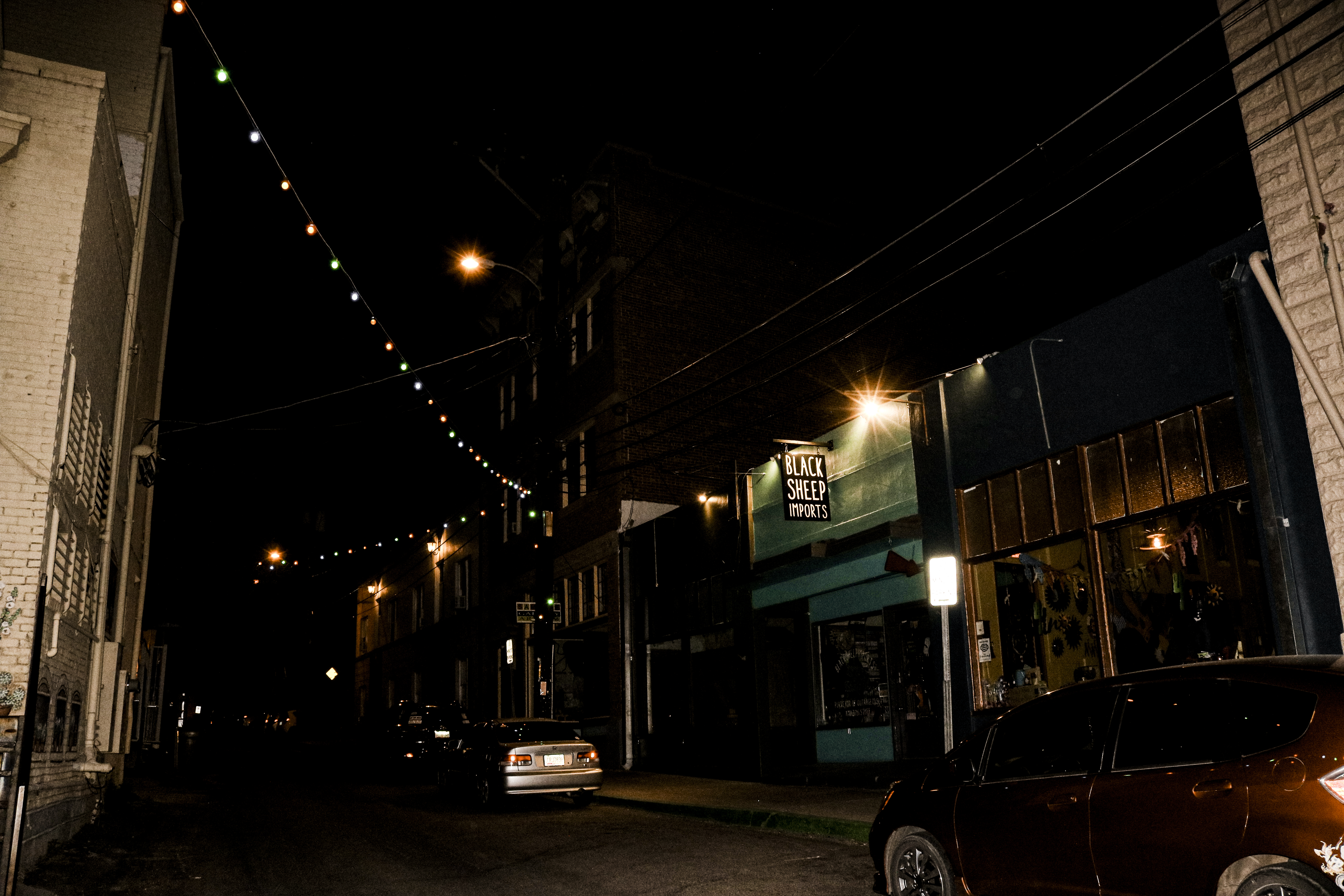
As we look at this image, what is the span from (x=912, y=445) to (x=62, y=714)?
12080 mm

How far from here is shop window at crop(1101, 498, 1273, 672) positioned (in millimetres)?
10688

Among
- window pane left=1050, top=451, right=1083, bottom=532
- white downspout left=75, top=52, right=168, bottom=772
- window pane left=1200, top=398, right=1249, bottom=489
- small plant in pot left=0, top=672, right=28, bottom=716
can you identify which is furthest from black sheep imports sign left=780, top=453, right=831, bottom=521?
small plant in pot left=0, top=672, right=28, bottom=716

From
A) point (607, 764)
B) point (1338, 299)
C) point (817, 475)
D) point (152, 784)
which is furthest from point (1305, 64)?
point (152, 784)

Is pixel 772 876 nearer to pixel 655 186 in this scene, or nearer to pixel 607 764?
pixel 607 764

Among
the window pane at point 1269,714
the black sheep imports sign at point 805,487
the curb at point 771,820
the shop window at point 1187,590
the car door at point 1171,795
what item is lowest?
the curb at point 771,820

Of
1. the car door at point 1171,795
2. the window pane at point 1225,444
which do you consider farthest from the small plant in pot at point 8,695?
the window pane at point 1225,444

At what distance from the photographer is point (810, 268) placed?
2627 cm

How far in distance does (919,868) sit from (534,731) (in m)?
9.86

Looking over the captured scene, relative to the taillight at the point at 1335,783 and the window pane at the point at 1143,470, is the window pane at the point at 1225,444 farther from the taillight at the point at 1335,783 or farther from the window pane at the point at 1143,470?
the taillight at the point at 1335,783

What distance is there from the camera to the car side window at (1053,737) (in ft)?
19.5

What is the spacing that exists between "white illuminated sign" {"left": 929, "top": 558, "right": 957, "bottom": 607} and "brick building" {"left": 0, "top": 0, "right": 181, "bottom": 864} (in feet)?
27.4

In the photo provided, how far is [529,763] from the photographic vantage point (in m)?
14.8

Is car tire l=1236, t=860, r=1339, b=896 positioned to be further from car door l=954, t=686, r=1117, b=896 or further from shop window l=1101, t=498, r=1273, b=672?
shop window l=1101, t=498, r=1273, b=672

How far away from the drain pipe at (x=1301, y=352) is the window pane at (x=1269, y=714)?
463cm
